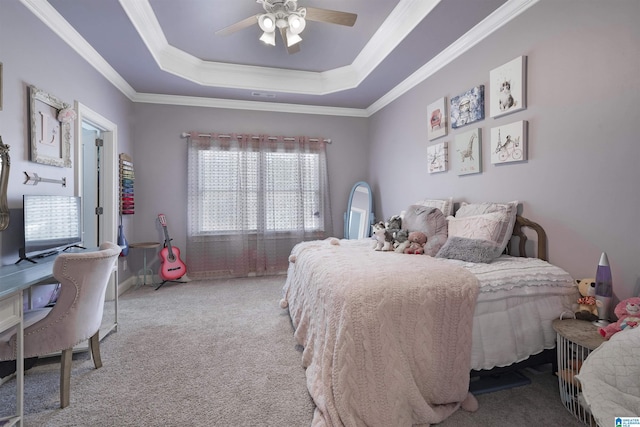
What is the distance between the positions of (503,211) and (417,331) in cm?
134

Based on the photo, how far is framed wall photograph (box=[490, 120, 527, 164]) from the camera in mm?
2238

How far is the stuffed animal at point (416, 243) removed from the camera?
7.97ft

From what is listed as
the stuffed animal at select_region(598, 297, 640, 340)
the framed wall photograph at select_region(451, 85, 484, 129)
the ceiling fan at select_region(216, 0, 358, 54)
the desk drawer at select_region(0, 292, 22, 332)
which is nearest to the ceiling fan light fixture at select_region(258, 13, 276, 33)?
the ceiling fan at select_region(216, 0, 358, 54)

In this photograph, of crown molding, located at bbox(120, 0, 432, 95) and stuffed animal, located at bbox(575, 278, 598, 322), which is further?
crown molding, located at bbox(120, 0, 432, 95)

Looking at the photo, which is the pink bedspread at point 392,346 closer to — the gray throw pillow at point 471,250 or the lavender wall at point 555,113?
the gray throw pillow at point 471,250

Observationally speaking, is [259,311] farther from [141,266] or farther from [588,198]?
[588,198]

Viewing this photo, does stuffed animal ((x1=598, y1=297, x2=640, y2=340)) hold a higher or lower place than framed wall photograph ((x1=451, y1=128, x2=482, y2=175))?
lower

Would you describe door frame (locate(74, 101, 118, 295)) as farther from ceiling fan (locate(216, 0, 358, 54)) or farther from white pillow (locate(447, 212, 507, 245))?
white pillow (locate(447, 212, 507, 245))

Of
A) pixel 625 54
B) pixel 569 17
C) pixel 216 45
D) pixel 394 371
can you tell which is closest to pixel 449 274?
pixel 394 371

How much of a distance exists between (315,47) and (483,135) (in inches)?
79.8

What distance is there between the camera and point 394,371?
139 cm

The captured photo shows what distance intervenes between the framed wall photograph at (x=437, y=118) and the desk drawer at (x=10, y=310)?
348 centimetres

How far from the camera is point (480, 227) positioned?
7.28 feet

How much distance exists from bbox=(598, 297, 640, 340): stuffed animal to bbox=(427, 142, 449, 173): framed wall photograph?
74.5 inches
